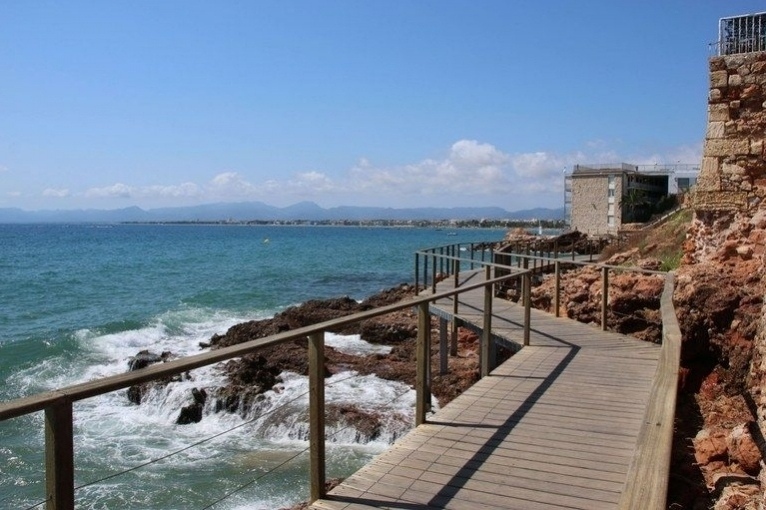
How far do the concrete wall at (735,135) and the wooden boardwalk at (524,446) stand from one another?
5304 mm

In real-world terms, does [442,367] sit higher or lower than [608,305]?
lower

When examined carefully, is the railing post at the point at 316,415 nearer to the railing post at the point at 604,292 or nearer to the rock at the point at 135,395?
the railing post at the point at 604,292

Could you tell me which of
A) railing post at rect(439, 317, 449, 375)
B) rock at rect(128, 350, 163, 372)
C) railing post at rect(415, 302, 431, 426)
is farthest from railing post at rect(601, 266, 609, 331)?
rock at rect(128, 350, 163, 372)

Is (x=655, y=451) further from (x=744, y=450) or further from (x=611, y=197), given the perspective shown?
(x=611, y=197)

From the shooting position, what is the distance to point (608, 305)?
11.4 m

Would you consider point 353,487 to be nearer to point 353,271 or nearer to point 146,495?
point 146,495

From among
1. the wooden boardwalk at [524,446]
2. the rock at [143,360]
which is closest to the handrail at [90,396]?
the wooden boardwalk at [524,446]

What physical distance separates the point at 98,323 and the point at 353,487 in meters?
25.1

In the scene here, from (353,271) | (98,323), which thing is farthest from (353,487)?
(353,271)

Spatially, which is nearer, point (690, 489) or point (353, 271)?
point (690, 489)

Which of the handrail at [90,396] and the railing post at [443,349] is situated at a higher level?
the handrail at [90,396]

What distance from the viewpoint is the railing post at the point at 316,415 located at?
432 cm

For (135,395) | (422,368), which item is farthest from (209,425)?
(422,368)

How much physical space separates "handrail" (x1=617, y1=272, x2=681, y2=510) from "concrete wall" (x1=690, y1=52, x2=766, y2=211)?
29.0 feet
